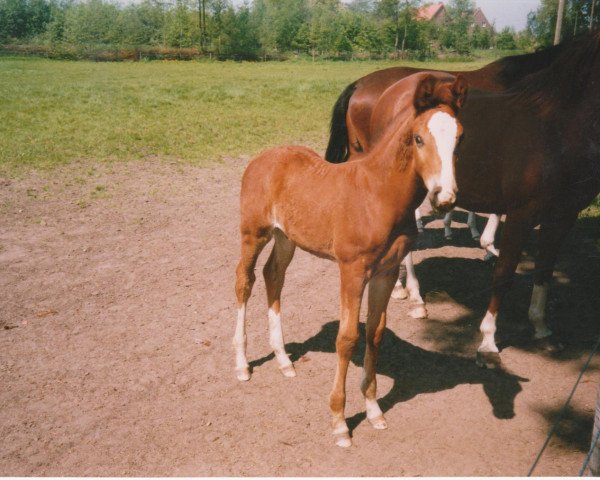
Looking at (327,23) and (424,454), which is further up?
(327,23)

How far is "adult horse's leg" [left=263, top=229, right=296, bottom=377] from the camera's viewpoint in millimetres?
4312

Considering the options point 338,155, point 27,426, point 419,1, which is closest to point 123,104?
point 338,155

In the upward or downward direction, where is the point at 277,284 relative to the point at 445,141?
downward

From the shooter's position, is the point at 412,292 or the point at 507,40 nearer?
the point at 412,292

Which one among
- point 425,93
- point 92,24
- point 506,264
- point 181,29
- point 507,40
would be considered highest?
point 181,29

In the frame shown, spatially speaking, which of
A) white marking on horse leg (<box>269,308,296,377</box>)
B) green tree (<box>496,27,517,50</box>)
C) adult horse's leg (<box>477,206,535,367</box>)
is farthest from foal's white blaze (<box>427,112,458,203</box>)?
green tree (<box>496,27,517,50</box>)

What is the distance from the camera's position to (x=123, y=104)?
1802 centimetres

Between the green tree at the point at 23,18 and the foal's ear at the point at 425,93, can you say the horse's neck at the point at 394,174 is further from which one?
the green tree at the point at 23,18

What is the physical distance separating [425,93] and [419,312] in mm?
3139

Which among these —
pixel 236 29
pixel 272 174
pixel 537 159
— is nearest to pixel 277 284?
pixel 272 174

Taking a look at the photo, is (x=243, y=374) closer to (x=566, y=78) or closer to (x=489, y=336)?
(x=489, y=336)

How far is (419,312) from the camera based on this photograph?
17.9ft

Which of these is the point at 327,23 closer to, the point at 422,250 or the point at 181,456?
the point at 422,250

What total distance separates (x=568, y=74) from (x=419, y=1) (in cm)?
4990
